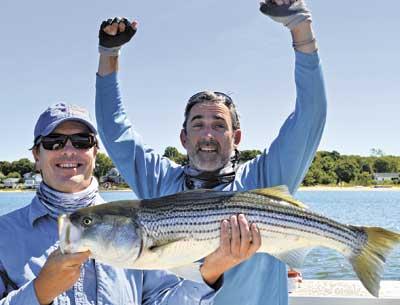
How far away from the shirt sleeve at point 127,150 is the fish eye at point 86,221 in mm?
1282

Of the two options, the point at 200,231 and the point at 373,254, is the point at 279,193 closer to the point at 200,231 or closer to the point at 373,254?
the point at 200,231

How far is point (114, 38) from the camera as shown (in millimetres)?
3826

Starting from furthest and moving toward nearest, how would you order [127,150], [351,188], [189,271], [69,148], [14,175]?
[14,175] → [351,188] → [127,150] → [69,148] → [189,271]

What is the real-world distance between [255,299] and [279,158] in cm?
94

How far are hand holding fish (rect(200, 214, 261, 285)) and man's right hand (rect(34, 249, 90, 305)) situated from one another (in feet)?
2.32

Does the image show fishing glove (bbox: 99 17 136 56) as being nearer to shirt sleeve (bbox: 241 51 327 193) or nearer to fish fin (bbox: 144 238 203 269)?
shirt sleeve (bbox: 241 51 327 193)

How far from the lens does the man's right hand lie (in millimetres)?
2559

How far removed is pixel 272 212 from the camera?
307 centimetres

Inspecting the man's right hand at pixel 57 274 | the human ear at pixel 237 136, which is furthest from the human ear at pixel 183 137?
the man's right hand at pixel 57 274

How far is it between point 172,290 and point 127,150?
4.32ft

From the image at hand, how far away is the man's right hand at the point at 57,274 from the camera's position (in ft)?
8.39

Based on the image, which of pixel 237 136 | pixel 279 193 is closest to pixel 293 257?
pixel 279 193

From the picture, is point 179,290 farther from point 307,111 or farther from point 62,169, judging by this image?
point 307,111

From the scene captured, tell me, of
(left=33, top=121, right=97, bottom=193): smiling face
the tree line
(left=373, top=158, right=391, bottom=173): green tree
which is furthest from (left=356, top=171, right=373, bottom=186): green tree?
(left=33, top=121, right=97, bottom=193): smiling face
